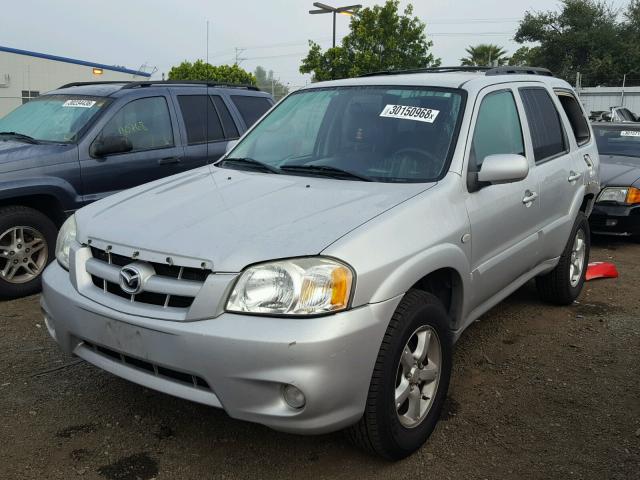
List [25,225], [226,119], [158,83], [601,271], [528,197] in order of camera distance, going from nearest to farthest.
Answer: [528,197]
[25,225]
[601,271]
[158,83]
[226,119]

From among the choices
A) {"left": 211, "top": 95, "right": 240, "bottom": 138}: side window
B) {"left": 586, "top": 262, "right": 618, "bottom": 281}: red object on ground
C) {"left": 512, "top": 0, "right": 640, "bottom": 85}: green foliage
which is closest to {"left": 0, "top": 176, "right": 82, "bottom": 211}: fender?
{"left": 211, "top": 95, "right": 240, "bottom": 138}: side window

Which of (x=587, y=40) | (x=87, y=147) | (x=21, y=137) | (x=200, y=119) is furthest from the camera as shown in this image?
(x=587, y=40)

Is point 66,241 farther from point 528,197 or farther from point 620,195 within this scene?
point 620,195

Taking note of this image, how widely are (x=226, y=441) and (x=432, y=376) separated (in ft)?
3.32

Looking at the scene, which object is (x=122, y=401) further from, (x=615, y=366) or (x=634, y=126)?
(x=634, y=126)

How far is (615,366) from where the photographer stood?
3910mm

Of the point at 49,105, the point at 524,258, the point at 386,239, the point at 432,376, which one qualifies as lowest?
the point at 432,376

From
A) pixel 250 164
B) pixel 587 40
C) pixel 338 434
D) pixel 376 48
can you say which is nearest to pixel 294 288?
pixel 338 434

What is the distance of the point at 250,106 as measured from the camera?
689 cm

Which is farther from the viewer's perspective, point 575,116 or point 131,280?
point 575,116

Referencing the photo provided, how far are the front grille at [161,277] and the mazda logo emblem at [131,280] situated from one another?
3cm

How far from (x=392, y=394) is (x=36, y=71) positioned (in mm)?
33313

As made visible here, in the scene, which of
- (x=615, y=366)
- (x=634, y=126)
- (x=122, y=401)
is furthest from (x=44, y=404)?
(x=634, y=126)

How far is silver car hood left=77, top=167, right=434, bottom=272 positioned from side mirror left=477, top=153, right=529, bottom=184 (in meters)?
0.35
